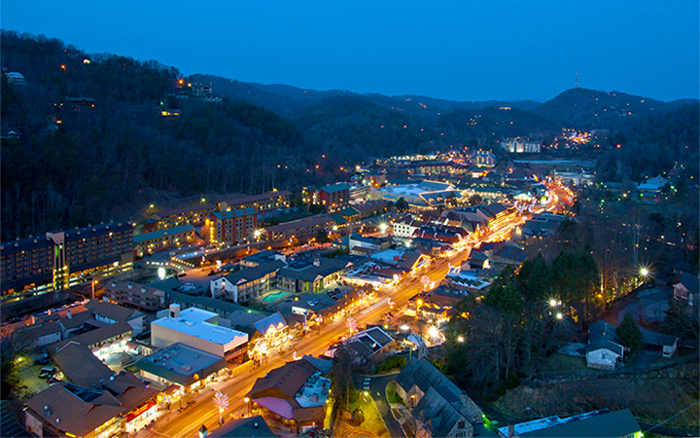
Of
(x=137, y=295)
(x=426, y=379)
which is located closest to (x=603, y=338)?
(x=426, y=379)

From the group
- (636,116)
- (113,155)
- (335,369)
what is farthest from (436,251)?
(636,116)

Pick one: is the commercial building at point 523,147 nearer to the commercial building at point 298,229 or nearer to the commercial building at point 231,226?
the commercial building at point 298,229

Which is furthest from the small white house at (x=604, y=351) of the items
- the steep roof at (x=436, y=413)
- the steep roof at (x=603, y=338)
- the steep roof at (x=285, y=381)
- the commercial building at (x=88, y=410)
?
the commercial building at (x=88, y=410)

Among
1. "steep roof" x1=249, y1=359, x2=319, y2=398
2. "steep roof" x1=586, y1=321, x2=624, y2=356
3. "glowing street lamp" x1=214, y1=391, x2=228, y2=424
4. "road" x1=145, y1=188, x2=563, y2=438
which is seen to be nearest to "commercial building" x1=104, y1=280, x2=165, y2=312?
"road" x1=145, y1=188, x2=563, y2=438

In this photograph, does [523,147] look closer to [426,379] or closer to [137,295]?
[137,295]

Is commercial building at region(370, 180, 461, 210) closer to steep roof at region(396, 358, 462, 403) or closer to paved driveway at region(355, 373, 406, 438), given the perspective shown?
paved driveway at region(355, 373, 406, 438)

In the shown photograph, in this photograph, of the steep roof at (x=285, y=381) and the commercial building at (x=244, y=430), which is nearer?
the commercial building at (x=244, y=430)
